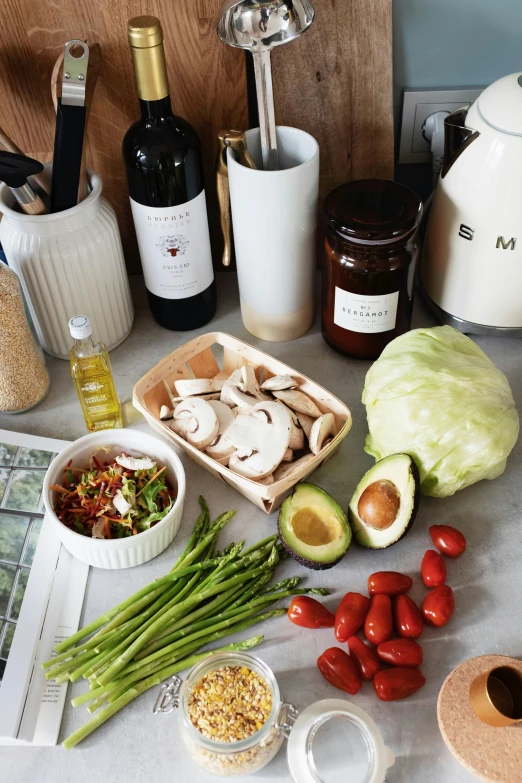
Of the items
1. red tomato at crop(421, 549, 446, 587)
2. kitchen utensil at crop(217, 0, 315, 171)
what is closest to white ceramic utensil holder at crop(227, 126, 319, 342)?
kitchen utensil at crop(217, 0, 315, 171)

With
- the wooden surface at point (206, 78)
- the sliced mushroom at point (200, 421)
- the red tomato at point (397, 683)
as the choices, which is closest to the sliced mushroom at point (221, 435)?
the sliced mushroom at point (200, 421)

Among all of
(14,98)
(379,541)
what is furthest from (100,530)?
(14,98)

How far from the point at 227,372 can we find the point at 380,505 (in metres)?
0.35

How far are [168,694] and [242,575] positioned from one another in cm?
16

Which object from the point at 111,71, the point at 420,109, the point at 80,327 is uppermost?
the point at 111,71

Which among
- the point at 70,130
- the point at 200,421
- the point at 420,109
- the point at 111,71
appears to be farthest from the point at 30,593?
the point at 420,109

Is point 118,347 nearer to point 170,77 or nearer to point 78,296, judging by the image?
point 78,296

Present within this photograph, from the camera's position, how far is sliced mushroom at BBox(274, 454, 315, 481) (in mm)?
960

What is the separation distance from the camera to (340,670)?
81cm

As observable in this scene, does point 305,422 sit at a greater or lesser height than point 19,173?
lesser

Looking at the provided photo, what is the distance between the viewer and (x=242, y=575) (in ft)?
2.94

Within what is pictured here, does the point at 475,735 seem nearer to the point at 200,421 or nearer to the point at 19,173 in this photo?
the point at 200,421

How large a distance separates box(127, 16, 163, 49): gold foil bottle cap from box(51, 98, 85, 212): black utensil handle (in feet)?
0.43

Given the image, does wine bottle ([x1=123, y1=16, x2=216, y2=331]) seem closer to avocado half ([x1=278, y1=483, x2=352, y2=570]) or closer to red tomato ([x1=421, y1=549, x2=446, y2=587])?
avocado half ([x1=278, y1=483, x2=352, y2=570])
